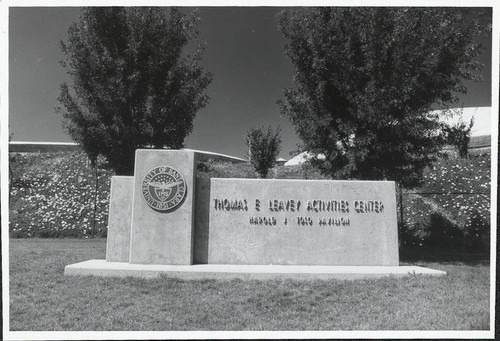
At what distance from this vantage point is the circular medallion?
7535mm

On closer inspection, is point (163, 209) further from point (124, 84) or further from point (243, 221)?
point (124, 84)

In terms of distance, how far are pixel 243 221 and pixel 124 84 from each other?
5950 millimetres

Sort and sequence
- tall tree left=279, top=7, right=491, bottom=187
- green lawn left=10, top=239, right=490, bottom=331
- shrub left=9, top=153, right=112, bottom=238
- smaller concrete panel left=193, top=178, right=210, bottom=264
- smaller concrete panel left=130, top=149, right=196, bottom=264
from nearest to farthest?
green lawn left=10, top=239, right=490, bottom=331 < smaller concrete panel left=130, top=149, right=196, bottom=264 < smaller concrete panel left=193, top=178, right=210, bottom=264 < tall tree left=279, top=7, right=491, bottom=187 < shrub left=9, top=153, right=112, bottom=238

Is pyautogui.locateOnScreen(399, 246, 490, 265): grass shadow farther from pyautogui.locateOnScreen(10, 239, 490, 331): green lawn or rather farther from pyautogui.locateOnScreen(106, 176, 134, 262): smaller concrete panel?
pyautogui.locateOnScreen(106, 176, 134, 262): smaller concrete panel

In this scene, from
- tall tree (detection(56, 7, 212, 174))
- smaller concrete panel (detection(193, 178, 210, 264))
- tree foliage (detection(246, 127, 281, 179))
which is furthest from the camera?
tree foliage (detection(246, 127, 281, 179))

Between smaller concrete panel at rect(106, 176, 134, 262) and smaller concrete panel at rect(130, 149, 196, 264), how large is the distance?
14.5 inches

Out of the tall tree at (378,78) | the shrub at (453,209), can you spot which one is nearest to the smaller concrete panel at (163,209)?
the tall tree at (378,78)

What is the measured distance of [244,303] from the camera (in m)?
5.75

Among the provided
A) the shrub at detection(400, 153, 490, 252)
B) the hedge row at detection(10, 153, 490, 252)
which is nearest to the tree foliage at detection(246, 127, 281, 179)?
the hedge row at detection(10, 153, 490, 252)

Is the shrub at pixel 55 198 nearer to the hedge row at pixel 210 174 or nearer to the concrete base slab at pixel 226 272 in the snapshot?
the hedge row at pixel 210 174

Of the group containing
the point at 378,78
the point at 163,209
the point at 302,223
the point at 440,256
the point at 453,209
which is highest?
the point at 378,78

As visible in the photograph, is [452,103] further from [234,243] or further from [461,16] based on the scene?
[234,243]

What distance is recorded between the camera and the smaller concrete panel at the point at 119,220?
7.81 metres

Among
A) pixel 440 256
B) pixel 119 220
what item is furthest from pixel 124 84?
pixel 440 256
